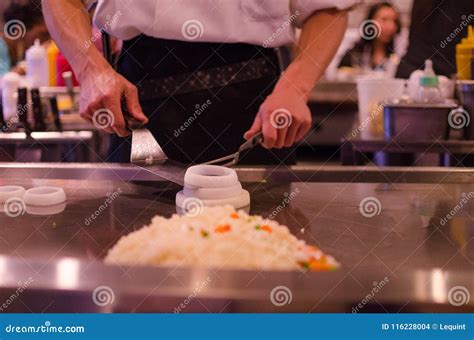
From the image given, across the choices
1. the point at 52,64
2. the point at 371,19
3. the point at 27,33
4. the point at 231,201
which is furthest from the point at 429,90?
the point at 371,19

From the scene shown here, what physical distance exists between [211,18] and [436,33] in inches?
83.0

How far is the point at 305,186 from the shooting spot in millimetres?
1898

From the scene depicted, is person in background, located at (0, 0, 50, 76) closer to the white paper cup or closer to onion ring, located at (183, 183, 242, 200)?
the white paper cup

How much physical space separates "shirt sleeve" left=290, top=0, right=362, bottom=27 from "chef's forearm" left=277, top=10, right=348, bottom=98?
0.02 meters

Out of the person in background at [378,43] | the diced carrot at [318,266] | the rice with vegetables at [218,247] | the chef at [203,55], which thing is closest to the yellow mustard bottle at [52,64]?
the chef at [203,55]

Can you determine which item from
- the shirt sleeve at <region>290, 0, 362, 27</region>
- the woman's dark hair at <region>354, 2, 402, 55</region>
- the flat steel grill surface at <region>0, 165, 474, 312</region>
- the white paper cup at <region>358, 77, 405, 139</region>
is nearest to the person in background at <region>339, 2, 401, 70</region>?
the woman's dark hair at <region>354, 2, 402, 55</region>

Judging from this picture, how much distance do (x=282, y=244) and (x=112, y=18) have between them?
110 centimetres

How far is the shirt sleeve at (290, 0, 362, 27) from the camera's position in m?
2.04

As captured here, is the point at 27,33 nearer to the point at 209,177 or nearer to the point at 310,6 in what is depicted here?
the point at 310,6

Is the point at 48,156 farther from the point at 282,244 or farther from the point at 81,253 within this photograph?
the point at 282,244

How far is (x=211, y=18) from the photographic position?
2053mm

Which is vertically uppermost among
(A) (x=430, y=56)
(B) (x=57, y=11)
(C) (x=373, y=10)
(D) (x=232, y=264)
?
(C) (x=373, y=10)

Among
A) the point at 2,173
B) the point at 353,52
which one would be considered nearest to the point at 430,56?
the point at 2,173

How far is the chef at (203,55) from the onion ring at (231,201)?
15.8 inches
